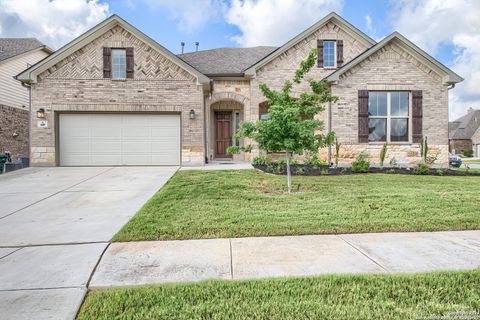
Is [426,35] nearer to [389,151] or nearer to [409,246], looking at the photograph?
[389,151]

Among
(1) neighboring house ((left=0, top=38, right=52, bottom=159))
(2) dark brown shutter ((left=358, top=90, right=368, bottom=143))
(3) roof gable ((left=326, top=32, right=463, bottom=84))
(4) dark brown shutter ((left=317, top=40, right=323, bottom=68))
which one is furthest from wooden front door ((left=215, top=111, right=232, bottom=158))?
(1) neighboring house ((left=0, top=38, right=52, bottom=159))

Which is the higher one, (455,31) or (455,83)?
(455,31)

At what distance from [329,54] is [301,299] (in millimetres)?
13131

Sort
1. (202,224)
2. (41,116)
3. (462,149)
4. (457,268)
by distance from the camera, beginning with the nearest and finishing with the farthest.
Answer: (457,268), (202,224), (41,116), (462,149)

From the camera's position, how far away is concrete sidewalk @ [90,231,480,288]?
8.75 ft

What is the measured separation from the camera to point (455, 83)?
1143cm

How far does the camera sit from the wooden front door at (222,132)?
14398 millimetres

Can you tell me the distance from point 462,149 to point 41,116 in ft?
165

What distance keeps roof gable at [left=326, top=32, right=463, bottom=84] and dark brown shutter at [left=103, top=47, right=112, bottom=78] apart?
355 inches

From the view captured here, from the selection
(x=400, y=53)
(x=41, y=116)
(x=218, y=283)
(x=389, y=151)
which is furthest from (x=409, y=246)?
(x=41, y=116)

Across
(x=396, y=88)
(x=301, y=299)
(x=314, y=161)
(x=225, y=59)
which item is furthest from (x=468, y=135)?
(x=301, y=299)

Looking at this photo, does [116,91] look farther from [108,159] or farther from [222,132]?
[222,132]

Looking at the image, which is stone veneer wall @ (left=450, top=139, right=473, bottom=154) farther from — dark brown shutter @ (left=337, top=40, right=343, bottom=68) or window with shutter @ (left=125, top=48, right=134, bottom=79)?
window with shutter @ (left=125, top=48, right=134, bottom=79)

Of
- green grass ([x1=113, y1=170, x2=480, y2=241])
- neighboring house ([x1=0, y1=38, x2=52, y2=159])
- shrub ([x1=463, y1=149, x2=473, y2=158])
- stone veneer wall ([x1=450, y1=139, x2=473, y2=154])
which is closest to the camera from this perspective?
green grass ([x1=113, y1=170, x2=480, y2=241])
